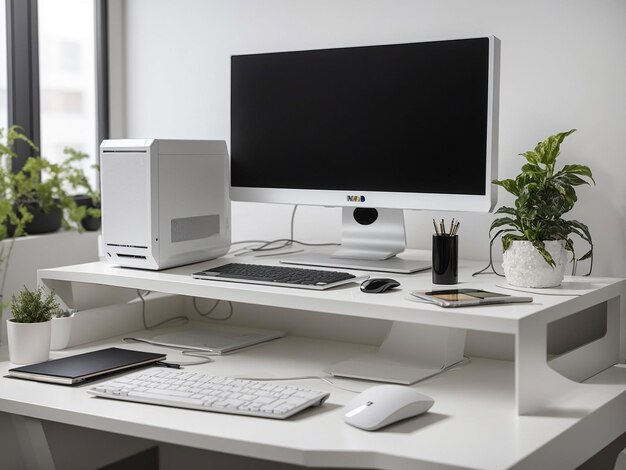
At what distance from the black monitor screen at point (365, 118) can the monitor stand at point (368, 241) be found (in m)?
0.09

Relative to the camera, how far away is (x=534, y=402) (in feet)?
4.87

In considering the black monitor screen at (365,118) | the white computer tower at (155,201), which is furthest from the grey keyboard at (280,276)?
the black monitor screen at (365,118)

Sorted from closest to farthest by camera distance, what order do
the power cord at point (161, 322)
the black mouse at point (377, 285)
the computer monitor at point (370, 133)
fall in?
the black mouse at point (377, 285) → the computer monitor at point (370, 133) → the power cord at point (161, 322)

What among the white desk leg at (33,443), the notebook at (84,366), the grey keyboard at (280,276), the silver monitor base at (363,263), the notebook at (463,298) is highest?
the silver monitor base at (363,263)

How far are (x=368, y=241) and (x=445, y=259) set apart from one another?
31cm

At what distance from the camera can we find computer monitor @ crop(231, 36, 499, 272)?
178 cm

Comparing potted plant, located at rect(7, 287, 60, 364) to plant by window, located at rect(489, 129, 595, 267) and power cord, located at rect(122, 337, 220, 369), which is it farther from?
plant by window, located at rect(489, 129, 595, 267)

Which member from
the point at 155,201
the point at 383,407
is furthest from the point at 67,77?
the point at 383,407

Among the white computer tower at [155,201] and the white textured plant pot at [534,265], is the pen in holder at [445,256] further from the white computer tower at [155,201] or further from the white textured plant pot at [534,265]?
the white computer tower at [155,201]

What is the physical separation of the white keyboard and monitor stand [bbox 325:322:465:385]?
0.23 meters

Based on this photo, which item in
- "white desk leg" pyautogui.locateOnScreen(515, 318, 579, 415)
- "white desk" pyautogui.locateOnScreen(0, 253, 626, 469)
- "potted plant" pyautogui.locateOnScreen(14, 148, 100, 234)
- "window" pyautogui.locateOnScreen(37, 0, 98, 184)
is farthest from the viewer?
"window" pyautogui.locateOnScreen(37, 0, 98, 184)

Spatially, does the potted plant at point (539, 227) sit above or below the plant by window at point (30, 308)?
above

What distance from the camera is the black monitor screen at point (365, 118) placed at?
5.86 ft

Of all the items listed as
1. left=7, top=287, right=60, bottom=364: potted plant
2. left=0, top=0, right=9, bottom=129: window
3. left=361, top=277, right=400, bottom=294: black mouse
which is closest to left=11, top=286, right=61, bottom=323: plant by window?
left=7, top=287, right=60, bottom=364: potted plant
